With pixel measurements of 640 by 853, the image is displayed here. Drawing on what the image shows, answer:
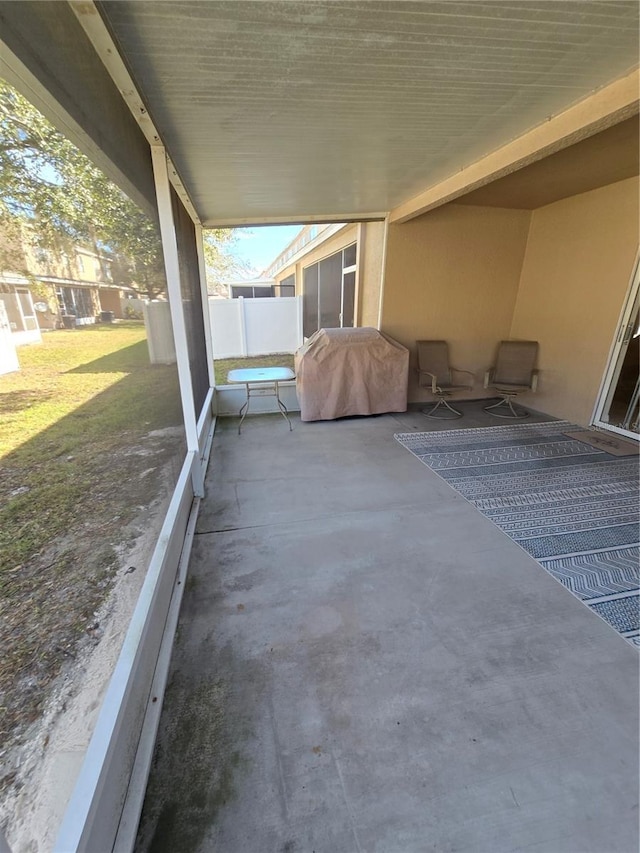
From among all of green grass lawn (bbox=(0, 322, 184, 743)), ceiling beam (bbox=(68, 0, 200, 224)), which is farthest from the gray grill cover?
green grass lawn (bbox=(0, 322, 184, 743))

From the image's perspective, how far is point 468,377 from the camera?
5438mm

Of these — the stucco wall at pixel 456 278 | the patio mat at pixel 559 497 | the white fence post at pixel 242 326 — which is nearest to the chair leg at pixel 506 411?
the patio mat at pixel 559 497

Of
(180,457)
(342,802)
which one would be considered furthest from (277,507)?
(342,802)

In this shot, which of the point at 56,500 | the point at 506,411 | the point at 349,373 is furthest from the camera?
the point at 506,411

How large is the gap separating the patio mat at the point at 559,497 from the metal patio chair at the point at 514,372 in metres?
0.52

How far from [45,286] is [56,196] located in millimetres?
294

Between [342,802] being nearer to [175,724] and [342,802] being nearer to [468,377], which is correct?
[175,724]

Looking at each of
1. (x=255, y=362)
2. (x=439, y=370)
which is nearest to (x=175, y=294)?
(x=439, y=370)

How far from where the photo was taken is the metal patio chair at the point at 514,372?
482cm

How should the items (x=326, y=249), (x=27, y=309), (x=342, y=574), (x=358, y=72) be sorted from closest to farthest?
1. (x=27, y=309)
2. (x=358, y=72)
3. (x=342, y=574)
4. (x=326, y=249)


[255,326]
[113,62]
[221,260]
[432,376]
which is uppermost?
[221,260]

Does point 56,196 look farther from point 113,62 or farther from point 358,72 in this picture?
point 358,72

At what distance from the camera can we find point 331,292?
720 cm

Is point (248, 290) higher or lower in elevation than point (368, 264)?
lower
